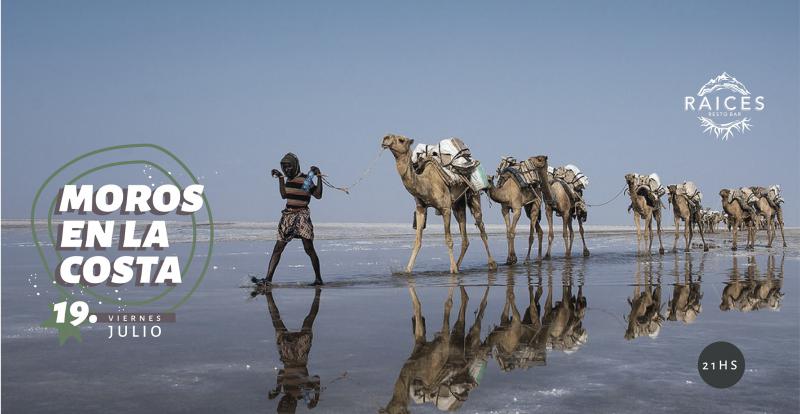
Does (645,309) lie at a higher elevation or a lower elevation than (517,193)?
lower

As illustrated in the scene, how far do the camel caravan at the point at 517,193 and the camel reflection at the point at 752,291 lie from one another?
5.28 meters

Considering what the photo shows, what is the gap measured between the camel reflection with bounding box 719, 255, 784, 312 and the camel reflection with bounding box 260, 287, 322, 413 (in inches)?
235

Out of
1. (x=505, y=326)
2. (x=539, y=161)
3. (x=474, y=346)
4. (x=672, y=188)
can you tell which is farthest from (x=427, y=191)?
(x=672, y=188)

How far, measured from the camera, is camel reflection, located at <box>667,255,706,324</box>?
9.86 meters

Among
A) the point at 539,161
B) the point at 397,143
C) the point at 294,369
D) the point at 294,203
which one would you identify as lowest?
the point at 294,369

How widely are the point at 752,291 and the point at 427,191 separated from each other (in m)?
6.38

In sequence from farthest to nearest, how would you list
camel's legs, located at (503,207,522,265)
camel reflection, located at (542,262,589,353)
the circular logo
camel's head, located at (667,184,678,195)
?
camel's head, located at (667,184,678,195) < camel's legs, located at (503,207,522,265) < camel reflection, located at (542,262,589,353) < the circular logo

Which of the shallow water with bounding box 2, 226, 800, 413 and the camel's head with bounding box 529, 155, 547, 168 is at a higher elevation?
the camel's head with bounding box 529, 155, 547, 168

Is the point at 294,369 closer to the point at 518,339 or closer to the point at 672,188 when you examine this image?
the point at 518,339

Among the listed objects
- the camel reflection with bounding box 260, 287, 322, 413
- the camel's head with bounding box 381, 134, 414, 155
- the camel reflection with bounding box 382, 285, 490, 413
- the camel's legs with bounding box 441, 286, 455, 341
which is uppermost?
the camel's head with bounding box 381, 134, 414, 155

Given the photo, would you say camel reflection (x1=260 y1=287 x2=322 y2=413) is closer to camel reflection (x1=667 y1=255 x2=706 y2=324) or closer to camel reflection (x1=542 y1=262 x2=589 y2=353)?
camel reflection (x1=542 y1=262 x2=589 y2=353)

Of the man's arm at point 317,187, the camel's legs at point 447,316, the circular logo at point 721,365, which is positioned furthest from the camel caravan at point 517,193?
the circular logo at point 721,365

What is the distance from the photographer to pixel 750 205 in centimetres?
3109

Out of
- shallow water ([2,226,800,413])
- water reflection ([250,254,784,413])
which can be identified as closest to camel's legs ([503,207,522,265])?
water reflection ([250,254,784,413])
